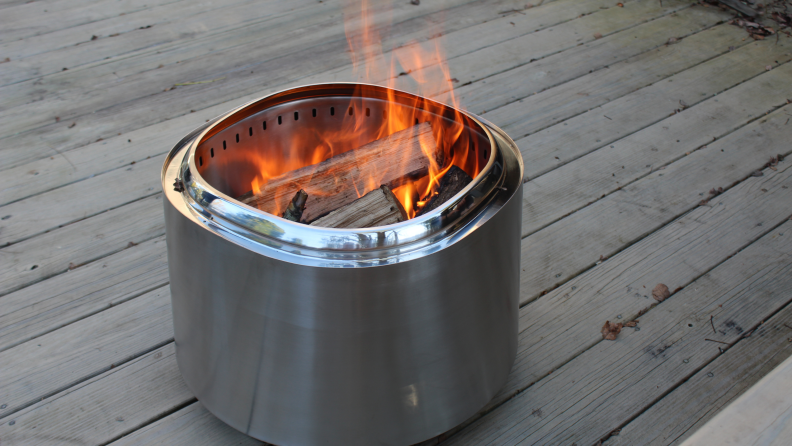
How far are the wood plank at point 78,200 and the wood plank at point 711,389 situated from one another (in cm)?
132

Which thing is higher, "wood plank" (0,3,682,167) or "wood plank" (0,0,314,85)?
"wood plank" (0,0,314,85)

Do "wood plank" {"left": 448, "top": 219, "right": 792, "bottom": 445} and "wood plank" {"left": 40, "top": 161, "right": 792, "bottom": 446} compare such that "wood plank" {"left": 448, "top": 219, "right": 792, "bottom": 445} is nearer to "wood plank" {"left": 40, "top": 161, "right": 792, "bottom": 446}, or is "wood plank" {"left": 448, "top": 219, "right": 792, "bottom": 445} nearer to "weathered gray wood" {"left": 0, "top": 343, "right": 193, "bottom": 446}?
"wood plank" {"left": 40, "top": 161, "right": 792, "bottom": 446}

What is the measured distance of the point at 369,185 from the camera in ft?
3.84

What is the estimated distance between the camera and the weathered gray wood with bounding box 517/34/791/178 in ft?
6.11

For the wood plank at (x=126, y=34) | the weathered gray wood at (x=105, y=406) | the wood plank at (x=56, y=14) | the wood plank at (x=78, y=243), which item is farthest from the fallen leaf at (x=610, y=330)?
the wood plank at (x=56, y=14)

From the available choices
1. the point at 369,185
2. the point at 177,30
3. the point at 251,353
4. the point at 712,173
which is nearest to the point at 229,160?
the point at 369,185

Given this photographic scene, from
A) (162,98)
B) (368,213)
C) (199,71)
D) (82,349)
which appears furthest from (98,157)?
(368,213)

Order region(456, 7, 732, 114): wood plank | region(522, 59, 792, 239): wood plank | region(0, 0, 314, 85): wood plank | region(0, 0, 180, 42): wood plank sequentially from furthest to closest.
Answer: region(0, 0, 180, 42): wood plank, region(0, 0, 314, 85): wood plank, region(456, 7, 732, 114): wood plank, region(522, 59, 792, 239): wood plank

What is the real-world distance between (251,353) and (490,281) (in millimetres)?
382

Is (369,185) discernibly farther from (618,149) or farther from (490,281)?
(618,149)

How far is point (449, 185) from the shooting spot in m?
1.13

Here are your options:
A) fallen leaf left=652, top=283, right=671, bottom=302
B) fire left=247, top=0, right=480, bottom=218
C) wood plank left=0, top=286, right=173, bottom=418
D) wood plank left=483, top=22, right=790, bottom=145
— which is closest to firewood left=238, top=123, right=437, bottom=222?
fire left=247, top=0, right=480, bottom=218

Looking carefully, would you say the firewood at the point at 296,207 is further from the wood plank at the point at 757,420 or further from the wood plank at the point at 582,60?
the wood plank at the point at 582,60

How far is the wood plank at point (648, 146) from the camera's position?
1.68 metres
